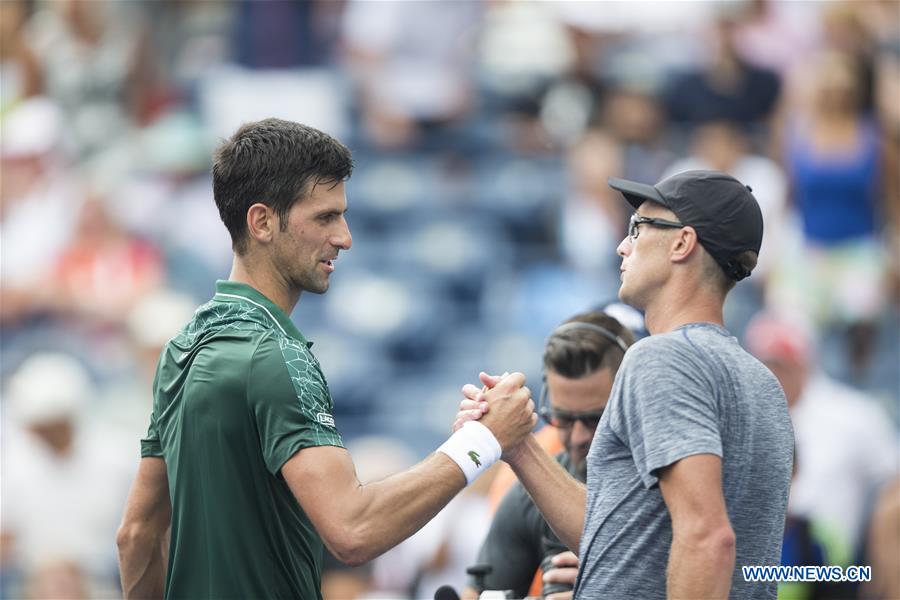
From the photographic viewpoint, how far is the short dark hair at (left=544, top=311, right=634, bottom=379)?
3615 mm

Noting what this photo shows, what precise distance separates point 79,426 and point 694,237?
6127 mm

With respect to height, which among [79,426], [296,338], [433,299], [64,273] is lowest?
[296,338]

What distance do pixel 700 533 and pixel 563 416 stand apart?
3.90 feet

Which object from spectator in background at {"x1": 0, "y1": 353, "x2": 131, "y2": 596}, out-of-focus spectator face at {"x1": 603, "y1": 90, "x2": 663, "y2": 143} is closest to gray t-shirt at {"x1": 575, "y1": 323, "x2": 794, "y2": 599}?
spectator in background at {"x1": 0, "y1": 353, "x2": 131, "y2": 596}

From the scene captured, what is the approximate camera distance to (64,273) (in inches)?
366

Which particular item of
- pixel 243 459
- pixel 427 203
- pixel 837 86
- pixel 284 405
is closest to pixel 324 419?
pixel 284 405

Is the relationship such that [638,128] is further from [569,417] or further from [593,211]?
[569,417]

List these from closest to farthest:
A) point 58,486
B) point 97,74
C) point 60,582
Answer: point 60,582
point 58,486
point 97,74

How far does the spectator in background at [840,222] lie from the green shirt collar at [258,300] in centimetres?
534

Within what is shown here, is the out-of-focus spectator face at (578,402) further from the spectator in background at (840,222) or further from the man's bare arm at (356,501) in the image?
the spectator in background at (840,222)

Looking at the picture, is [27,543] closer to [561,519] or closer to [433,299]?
[433,299]

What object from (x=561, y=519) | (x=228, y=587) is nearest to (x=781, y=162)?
(x=561, y=519)

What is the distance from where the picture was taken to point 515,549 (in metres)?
3.71

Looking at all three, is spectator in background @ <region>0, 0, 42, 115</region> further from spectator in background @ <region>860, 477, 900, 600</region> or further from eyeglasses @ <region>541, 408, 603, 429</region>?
eyeglasses @ <region>541, 408, 603, 429</region>
